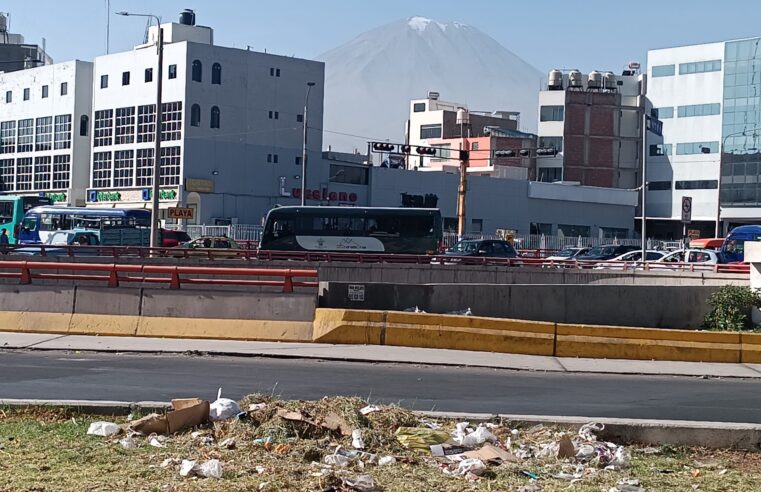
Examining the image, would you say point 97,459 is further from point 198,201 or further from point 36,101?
point 36,101

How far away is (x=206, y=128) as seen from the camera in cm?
7888

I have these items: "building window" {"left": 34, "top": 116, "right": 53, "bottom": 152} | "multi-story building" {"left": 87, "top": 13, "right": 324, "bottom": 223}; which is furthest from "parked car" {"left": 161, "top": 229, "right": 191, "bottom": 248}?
"building window" {"left": 34, "top": 116, "right": 53, "bottom": 152}

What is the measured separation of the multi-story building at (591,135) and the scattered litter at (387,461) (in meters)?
96.6

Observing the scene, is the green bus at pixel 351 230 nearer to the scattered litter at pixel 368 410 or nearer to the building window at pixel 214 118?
the building window at pixel 214 118

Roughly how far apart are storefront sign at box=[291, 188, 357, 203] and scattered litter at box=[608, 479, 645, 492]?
75.2 metres

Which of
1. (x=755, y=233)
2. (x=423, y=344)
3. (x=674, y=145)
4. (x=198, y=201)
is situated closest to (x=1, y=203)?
(x=198, y=201)

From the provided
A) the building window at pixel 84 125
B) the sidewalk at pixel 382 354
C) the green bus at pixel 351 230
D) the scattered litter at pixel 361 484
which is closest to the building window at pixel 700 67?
the green bus at pixel 351 230

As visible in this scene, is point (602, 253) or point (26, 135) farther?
point (26, 135)

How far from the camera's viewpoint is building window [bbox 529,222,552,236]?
315 ft

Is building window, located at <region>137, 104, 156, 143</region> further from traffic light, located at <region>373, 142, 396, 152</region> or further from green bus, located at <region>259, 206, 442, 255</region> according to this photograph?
traffic light, located at <region>373, 142, 396, 152</region>

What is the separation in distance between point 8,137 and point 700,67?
67503 mm

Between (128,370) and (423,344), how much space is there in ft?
19.7

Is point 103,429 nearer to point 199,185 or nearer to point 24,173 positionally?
point 199,185

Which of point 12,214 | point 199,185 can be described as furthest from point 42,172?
point 12,214
